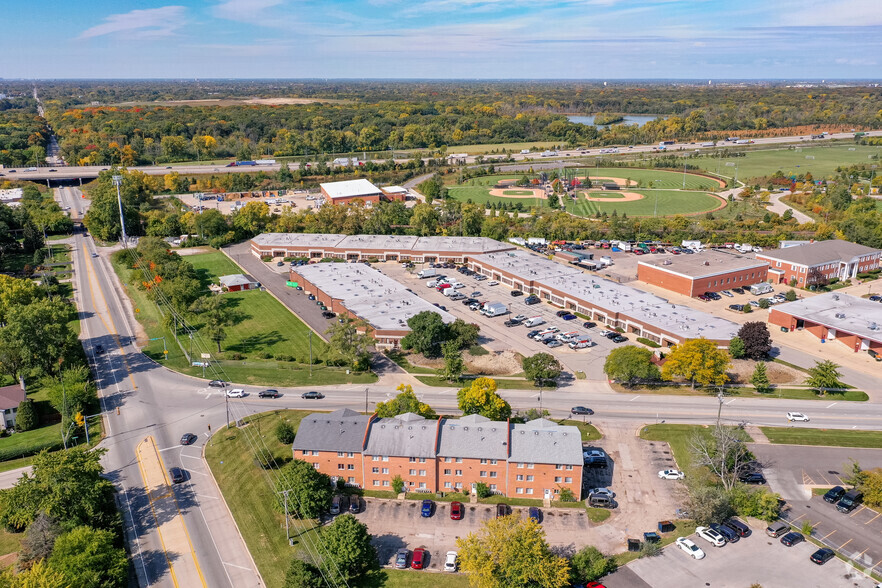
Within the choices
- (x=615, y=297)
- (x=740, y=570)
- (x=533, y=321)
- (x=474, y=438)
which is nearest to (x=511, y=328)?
(x=533, y=321)

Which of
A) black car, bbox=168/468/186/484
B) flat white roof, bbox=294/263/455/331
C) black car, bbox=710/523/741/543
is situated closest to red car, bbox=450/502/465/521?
black car, bbox=710/523/741/543

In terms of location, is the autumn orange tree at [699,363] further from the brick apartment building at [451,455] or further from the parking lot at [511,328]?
the brick apartment building at [451,455]

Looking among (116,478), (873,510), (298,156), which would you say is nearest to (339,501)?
(116,478)

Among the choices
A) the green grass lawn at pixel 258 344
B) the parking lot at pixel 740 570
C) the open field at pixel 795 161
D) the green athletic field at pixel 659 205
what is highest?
the open field at pixel 795 161

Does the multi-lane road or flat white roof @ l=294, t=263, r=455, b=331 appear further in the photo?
flat white roof @ l=294, t=263, r=455, b=331

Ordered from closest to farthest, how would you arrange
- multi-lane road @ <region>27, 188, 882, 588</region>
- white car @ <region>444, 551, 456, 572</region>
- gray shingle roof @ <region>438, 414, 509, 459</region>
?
white car @ <region>444, 551, 456, 572</region>, multi-lane road @ <region>27, 188, 882, 588</region>, gray shingle roof @ <region>438, 414, 509, 459</region>

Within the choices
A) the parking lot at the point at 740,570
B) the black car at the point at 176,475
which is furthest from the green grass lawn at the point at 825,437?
the black car at the point at 176,475

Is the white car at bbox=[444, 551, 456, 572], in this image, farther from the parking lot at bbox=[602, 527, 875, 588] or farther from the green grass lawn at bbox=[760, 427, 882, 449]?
the green grass lawn at bbox=[760, 427, 882, 449]
